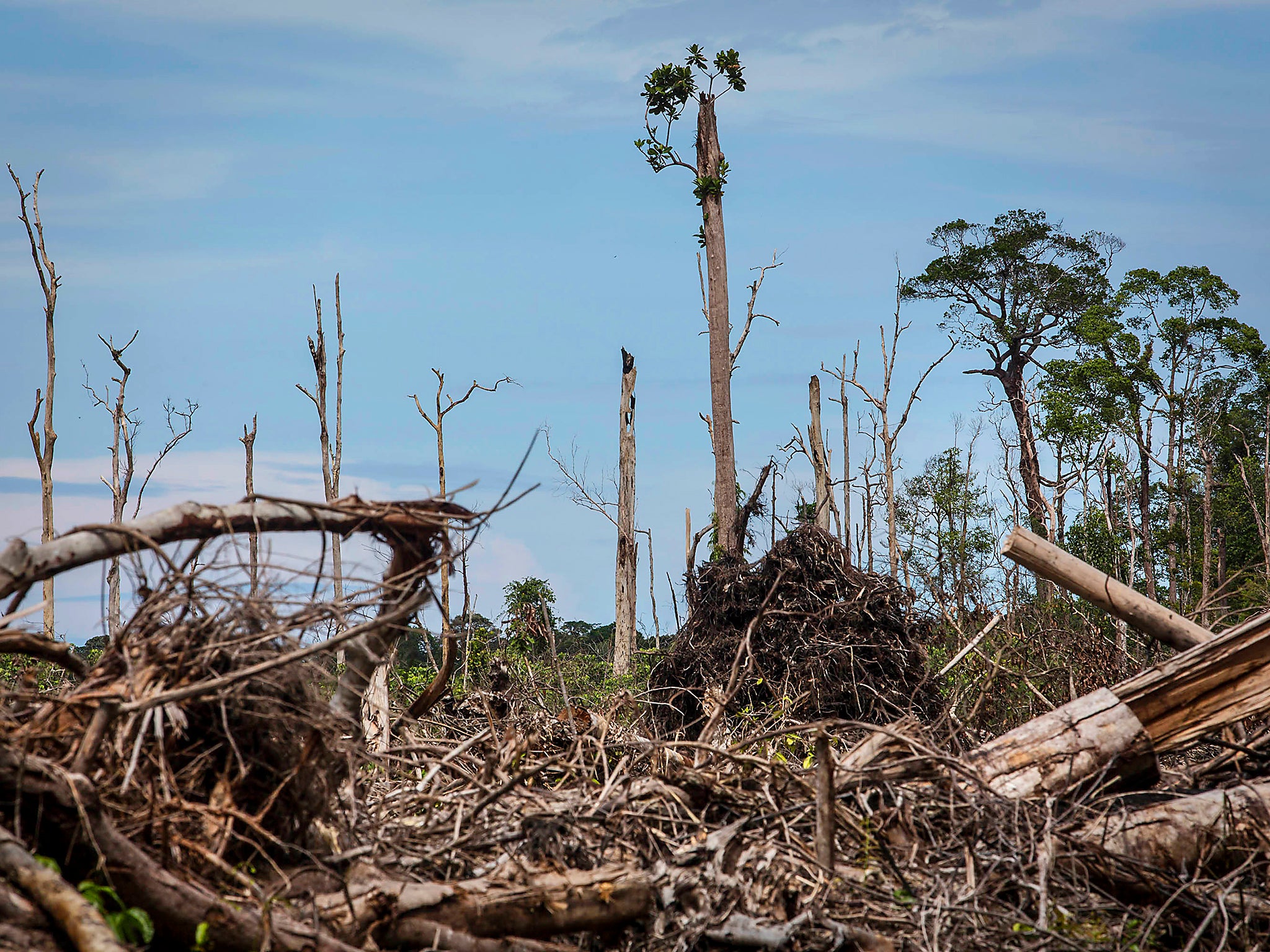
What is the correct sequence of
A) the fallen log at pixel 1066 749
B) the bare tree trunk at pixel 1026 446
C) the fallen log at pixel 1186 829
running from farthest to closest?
1. the bare tree trunk at pixel 1026 446
2. the fallen log at pixel 1066 749
3. the fallen log at pixel 1186 829

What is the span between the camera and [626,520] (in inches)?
902

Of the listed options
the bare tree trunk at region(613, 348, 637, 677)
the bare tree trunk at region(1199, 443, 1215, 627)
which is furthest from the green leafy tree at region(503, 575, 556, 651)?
the bare tree trunk at region(1199, 443, 1215, 627)

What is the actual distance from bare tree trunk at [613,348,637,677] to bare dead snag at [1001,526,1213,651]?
48.7 feet

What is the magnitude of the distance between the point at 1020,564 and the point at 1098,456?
26403mm

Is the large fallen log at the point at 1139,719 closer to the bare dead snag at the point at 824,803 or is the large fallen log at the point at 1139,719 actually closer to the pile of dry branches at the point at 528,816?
the pile of dry branches at the point at 528,816

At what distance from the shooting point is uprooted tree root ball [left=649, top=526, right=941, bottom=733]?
8.27 meters

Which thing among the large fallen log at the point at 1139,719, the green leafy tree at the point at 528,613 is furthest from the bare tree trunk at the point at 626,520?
the large fallen log at the point at 1139,719

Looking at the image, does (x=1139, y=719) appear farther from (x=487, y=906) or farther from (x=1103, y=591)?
(x=487, y=906)

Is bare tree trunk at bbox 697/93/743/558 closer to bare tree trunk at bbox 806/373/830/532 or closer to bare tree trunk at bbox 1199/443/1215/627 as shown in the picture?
bare tree trunk at bbox 806/373/830/532

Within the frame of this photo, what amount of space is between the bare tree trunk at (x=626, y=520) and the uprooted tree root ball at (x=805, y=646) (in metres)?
12.6

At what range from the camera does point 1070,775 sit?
5605 millimetres

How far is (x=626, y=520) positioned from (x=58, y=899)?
65.1 feet

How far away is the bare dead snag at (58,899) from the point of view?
3021 millimetres

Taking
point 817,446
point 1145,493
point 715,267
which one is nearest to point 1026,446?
point 1145,493
